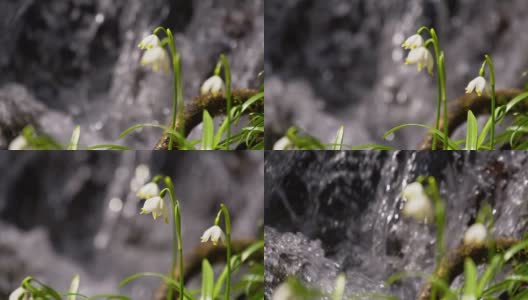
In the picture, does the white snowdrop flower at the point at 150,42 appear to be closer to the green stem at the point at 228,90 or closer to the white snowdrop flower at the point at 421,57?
the green stem at the point at 228,90

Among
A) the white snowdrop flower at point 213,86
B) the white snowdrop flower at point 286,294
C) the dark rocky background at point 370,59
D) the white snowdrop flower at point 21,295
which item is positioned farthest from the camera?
the dark rocky background at point 370,59

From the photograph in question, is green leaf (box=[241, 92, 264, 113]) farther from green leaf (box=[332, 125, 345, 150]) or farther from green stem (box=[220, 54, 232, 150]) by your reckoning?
green leaf (box=[332, 125, 345, 150])

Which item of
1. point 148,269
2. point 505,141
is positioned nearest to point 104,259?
point 148,269

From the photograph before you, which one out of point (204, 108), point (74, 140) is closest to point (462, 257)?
point (204, 108)

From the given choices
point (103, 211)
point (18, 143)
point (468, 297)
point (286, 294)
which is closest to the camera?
point (286, 294)

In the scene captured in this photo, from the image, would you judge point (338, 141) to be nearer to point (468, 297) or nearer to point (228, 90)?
point (228, 90)

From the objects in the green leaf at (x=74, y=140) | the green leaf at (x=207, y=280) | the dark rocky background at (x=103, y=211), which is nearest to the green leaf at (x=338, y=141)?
the dark rocky background at (x=103, y=211)

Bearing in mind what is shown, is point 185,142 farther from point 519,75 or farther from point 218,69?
point 519,75
